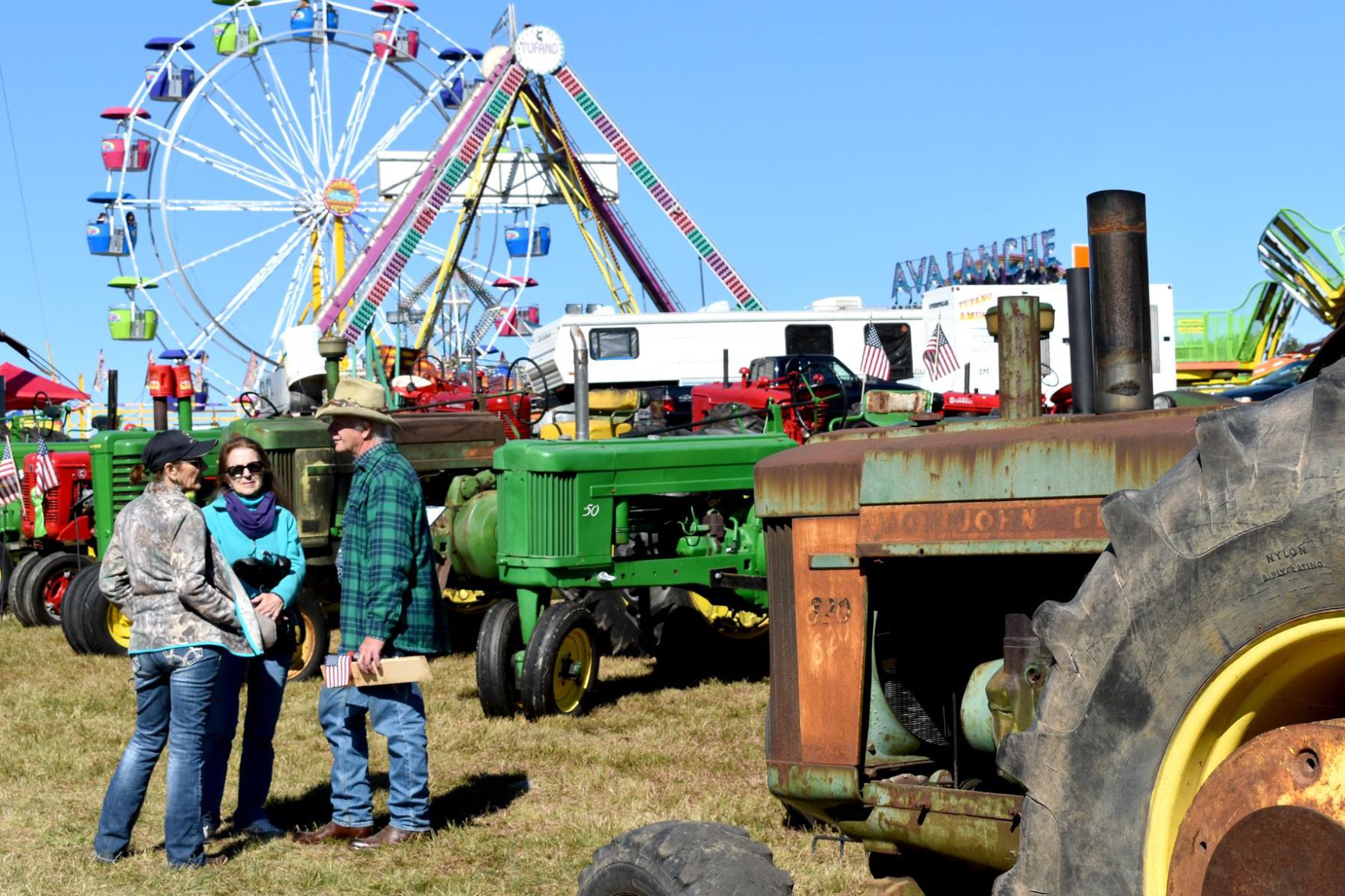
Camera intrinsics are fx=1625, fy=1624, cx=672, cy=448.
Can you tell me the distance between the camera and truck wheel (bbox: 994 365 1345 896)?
6.00 ft

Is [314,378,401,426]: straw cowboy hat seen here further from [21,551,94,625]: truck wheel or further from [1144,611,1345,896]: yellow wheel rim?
[21,551,94,625]: truck wheel

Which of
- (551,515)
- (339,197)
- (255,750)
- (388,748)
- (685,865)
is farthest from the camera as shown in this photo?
(339,197)

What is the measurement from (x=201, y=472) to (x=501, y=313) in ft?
151

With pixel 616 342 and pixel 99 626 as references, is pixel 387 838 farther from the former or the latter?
pixel 616 342

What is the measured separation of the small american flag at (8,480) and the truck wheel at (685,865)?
12341mm

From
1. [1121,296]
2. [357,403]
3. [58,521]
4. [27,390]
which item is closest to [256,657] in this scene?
[357,403]

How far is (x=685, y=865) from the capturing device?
305 cm

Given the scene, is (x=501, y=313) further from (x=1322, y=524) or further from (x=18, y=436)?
(x=1322, y=524)

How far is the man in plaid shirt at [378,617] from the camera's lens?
5.33 m

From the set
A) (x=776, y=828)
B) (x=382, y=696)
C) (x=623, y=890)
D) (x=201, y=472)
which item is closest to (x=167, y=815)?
(x=382, y=696)

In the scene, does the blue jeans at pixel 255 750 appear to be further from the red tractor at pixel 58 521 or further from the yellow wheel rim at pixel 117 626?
the red tractor at pixel 58 521

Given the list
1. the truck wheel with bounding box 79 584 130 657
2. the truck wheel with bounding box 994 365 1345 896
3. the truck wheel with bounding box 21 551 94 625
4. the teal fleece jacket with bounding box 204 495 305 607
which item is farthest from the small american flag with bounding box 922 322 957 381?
the truck wheel with bounding box 994 365 1345 896

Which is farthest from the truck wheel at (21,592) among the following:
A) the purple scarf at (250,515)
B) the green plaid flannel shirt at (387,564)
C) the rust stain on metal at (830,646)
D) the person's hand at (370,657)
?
the rust stain on metal at (830,646)

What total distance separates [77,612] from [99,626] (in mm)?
193
